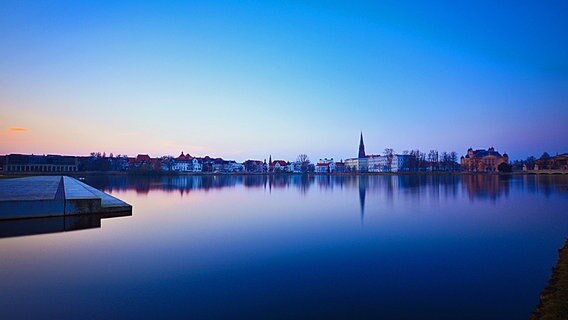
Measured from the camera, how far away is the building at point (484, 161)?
12800cm

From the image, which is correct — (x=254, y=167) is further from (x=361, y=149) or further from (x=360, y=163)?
(x=361, y=149)

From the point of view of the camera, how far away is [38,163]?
110 m

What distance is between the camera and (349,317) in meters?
5.91

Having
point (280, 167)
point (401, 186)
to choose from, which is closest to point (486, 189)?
point (401, 186)

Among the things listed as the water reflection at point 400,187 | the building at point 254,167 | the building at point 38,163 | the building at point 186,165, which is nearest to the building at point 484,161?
the water reflection at point 400,187

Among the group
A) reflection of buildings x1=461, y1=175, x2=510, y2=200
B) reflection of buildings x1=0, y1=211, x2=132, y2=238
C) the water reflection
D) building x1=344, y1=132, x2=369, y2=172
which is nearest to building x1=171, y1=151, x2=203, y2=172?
the water reflection

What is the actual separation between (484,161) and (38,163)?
162 m

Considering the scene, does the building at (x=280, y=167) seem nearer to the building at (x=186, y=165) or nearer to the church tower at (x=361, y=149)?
the building at (x=186, y=165)

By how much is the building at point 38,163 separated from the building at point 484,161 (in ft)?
471

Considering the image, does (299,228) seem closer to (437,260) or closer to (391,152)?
(437,260)

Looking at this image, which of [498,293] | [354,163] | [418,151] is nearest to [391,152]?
[418,151]

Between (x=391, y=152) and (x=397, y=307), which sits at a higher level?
(x=391, y=152)

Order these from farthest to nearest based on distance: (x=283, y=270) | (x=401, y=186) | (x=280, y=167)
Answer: (x=280, y=167), (x=401, y=186), (x=283, y=270)

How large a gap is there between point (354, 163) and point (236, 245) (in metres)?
170
